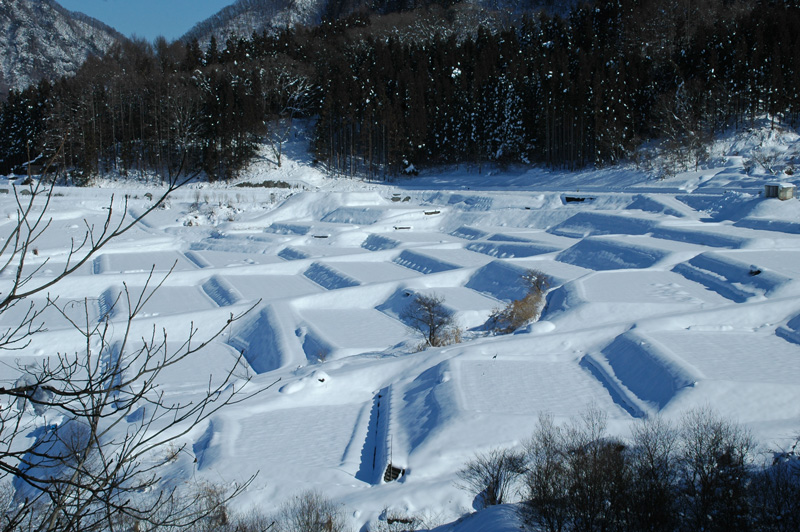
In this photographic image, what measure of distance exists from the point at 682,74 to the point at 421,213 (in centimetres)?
2102

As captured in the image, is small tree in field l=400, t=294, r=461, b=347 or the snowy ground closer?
the snowy ground

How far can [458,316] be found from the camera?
17953 mm

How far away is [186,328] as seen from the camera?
17.7 m

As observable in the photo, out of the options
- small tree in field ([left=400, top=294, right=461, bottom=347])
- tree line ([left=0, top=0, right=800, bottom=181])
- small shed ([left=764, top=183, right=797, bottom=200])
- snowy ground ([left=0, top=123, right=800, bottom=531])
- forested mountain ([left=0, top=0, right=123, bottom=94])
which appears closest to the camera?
snowy ground ([left=0, top=123, right=800, bottom=531])

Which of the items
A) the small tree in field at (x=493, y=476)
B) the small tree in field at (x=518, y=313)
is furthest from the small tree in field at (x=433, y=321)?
the small tree in field at (x=493, y=476)

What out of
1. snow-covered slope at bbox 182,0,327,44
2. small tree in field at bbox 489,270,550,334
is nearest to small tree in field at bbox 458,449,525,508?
small tree in field at bbox 489,270,550,334

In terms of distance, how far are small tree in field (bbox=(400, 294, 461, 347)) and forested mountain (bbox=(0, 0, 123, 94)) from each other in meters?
95.7

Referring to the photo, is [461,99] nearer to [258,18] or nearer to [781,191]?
[781,191]

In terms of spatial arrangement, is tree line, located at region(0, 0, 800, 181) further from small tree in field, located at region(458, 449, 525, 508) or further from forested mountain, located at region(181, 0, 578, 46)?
forested mountain, located at region(181, 0, 578, 46)

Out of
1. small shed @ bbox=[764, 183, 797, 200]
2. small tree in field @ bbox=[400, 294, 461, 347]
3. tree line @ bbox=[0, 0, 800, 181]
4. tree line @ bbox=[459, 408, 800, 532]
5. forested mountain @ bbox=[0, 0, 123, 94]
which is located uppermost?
forested mountain @ bbox=[0, 0, 123, 94]

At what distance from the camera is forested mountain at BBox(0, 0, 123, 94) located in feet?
323

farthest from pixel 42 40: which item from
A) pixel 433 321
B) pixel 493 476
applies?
pixel 493 476

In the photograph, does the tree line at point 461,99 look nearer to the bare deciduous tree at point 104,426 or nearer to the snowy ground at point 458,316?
the snowy ground at point 458,316

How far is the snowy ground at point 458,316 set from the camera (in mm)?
10359
